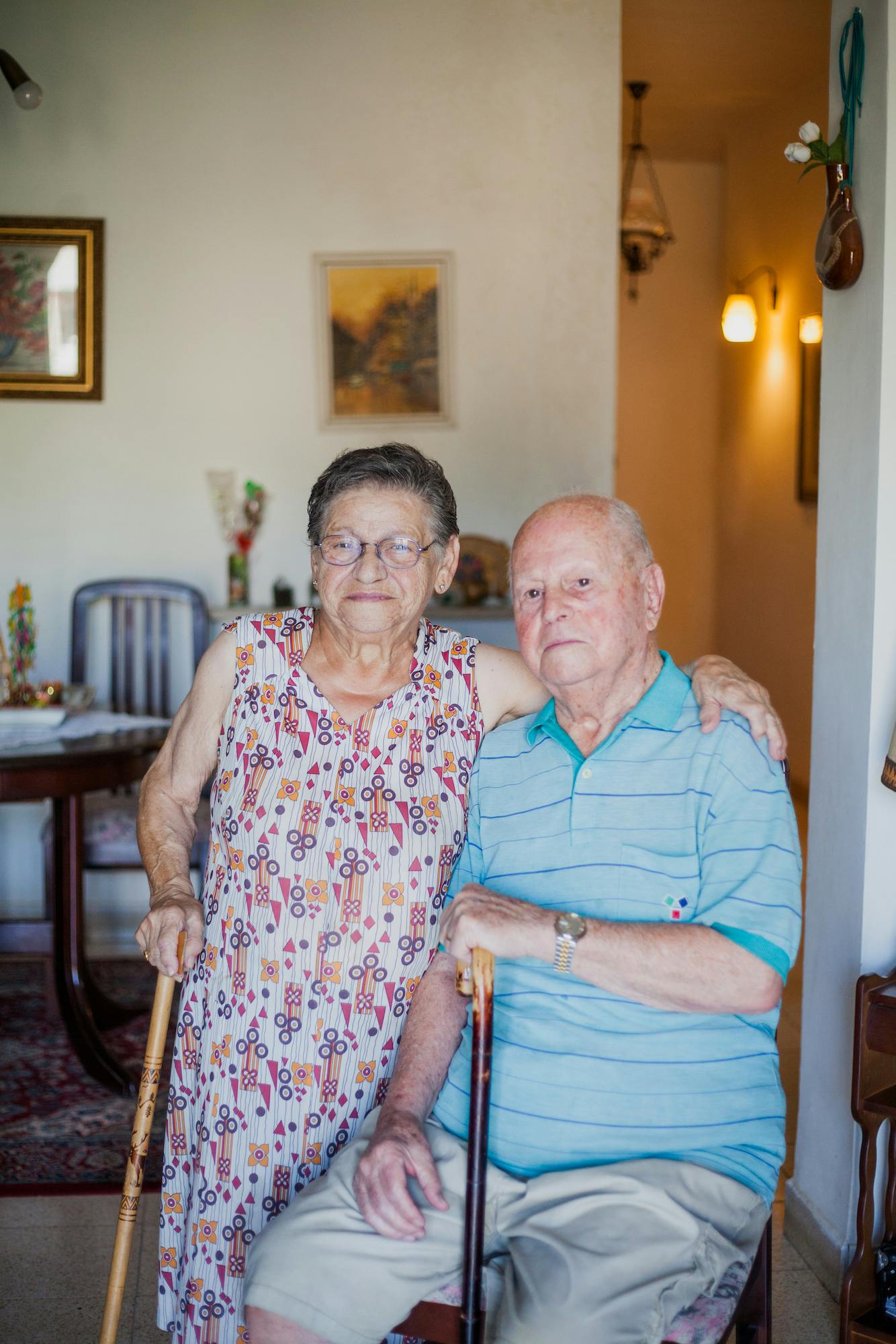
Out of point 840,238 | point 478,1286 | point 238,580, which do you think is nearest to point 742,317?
point 238,580

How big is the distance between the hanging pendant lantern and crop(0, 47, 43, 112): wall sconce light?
260cm

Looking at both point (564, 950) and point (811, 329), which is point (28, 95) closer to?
point (564, 950)

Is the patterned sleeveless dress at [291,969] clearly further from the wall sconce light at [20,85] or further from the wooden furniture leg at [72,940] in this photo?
the wall sconce light at [20,85]

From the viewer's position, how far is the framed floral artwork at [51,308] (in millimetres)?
4328

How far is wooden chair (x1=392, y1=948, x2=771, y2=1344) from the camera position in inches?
50.4

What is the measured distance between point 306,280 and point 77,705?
1.88 meters

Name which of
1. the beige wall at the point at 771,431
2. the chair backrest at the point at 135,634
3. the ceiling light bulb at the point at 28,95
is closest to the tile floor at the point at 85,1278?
the chair backrest at the point at 135,634

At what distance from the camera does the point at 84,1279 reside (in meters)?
2.19

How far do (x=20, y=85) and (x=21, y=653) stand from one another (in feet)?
5.62

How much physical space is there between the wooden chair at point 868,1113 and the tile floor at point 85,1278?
151 millimetres

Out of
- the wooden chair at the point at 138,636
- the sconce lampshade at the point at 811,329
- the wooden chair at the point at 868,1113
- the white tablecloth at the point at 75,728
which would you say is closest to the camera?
the wooden chair at the point at 868,1113

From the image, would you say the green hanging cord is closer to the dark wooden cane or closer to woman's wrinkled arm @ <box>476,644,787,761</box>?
woman's wrinkled arm @ <box>476,644,787,761</box>

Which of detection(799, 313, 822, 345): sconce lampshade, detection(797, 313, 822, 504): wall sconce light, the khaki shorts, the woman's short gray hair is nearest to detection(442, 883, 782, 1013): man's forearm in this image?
→ the khaki shorts

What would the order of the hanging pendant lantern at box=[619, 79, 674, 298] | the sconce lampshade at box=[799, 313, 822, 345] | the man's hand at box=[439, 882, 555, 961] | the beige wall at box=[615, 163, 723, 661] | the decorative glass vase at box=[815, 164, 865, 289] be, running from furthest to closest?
the beige wall at box=[615, 163, 723, 661], the sconce lampshade at box=[799, 313, 822, 345], the hanging pendant lantern at box=[619, 79, 674, 298], the decorative glass vase at box=[815, 164, 865, 289], the man's hand at box=[439, 882, 555, 961]
